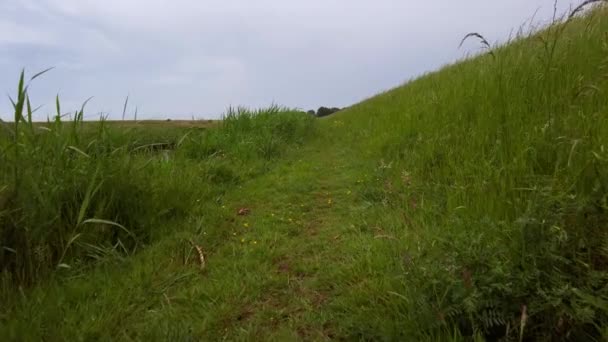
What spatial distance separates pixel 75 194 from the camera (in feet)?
8.22

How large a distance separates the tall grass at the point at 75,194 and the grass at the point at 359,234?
0.01 metres

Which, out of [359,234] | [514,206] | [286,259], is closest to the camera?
[514,206]

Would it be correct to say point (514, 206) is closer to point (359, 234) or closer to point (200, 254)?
point (359, 234)

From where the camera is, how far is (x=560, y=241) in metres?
1.38

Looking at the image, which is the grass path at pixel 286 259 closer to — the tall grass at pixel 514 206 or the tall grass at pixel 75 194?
the tall grass at pixel 514 206

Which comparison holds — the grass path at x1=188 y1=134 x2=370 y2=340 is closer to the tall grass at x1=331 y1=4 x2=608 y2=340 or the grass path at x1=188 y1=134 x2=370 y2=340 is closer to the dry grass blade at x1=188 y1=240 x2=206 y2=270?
the dry grass blade at x1=188 y1=240 x2=206 y2=270

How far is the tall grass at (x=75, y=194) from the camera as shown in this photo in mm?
2129

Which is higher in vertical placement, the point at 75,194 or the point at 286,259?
the point at 75,194

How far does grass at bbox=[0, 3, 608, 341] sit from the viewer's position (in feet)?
4.61

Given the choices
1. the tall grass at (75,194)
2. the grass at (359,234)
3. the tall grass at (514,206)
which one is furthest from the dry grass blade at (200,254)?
the tall grass at (514,206)

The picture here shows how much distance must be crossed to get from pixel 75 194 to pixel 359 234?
177 centimetres

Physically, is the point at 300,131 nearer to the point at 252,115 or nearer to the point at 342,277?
the point at 252,115

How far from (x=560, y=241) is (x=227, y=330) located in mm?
1348

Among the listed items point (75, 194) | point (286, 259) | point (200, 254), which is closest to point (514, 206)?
point (286, 259)
